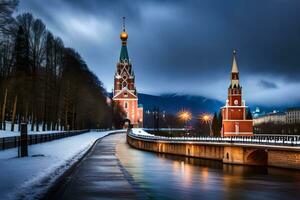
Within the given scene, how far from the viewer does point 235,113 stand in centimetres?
12088

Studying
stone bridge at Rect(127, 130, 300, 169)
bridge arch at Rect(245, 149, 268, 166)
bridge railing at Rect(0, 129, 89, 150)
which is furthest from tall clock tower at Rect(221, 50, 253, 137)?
bridge arch at Rect(245, 149, 268, 166)

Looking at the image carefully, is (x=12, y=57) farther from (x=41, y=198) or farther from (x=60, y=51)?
(x=41, y=198)

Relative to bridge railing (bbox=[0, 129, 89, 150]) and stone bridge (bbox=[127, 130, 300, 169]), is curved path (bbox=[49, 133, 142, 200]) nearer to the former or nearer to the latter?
bridge railing (bbox=[0, 129, 89, 150])

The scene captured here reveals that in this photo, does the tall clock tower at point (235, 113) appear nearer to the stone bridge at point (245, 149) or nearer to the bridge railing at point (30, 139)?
the stone bridge at point (245, 149)

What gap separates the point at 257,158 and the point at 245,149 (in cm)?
166

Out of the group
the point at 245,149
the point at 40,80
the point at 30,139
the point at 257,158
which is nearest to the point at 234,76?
the point at 40,80

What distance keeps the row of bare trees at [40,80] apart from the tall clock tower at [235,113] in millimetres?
34828

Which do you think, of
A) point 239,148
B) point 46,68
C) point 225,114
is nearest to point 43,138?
point 239,148

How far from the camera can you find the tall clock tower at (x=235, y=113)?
390 ft

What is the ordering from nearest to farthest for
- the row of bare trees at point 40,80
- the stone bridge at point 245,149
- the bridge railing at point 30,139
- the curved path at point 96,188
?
the curved path at point 96,188
the bridge railing at point 30,139
the stone bridge at point 245,149
the row of bare trees at point 40,80

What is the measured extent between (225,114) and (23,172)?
101209 millimetres

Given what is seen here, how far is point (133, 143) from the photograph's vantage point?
3319 inches

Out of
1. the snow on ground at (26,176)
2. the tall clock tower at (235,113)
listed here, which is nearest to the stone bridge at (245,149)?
the snow on ground at (26,176)

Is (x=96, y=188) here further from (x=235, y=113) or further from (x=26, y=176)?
(x=235, y=113)
